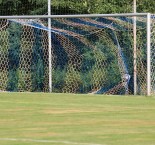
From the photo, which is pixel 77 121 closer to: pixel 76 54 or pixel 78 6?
pixel 76 54

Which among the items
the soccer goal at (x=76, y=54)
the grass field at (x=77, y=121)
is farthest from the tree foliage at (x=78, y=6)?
the grass field at (x=77, y=121)

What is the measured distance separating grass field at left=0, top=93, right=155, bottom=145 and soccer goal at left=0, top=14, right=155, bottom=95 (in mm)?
3192

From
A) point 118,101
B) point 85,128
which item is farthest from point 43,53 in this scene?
point 85,128

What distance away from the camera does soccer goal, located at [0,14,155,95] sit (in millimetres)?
24094

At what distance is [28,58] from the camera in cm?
2625

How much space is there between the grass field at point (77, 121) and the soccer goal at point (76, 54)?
3.19 meters

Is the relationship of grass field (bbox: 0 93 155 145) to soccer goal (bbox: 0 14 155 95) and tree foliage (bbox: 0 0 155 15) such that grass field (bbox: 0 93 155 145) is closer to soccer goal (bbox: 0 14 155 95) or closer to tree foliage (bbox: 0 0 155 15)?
soccer goal (bbox: 0 14 155 95)

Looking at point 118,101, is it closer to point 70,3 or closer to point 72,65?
point 72,65

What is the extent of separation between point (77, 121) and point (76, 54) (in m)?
11.0

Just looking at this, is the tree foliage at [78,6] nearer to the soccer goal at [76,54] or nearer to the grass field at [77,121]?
the soccer goal at [76,54]

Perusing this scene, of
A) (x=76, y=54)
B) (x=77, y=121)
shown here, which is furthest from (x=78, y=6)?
(x=77, y=121)

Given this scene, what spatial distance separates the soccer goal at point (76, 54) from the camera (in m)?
24.1

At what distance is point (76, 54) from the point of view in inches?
999

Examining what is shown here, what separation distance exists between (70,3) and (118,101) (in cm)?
1101
